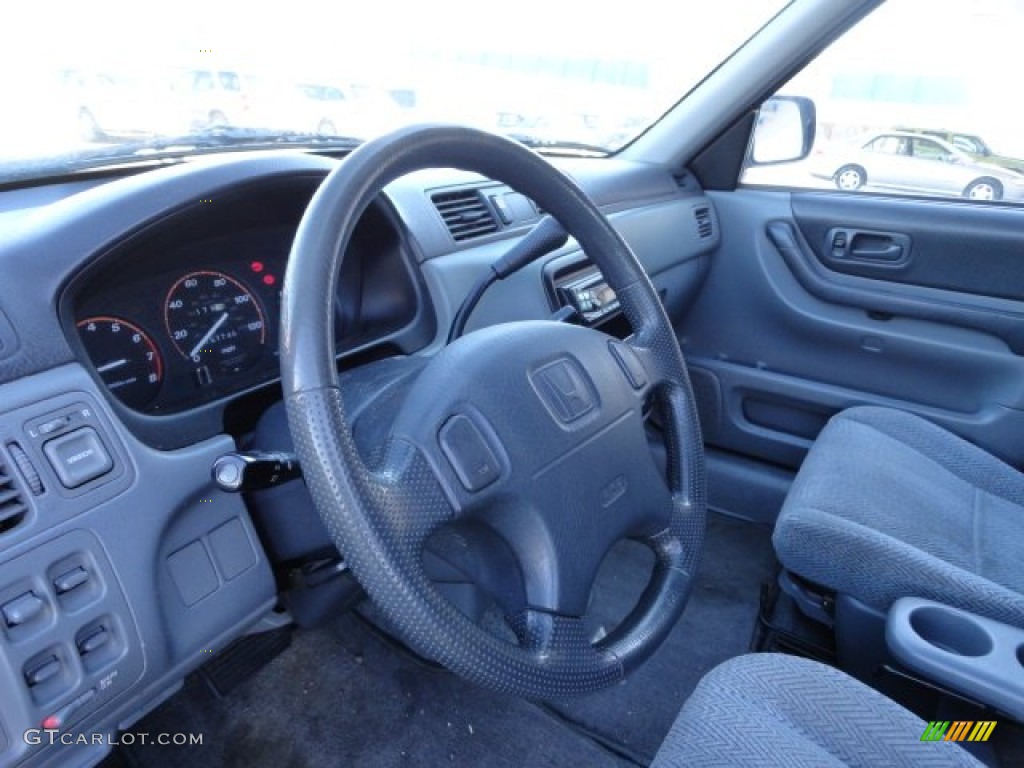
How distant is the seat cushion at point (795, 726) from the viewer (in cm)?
85

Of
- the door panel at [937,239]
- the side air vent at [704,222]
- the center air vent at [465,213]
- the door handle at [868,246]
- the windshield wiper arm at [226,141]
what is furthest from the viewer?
the side air vent at [704,222]

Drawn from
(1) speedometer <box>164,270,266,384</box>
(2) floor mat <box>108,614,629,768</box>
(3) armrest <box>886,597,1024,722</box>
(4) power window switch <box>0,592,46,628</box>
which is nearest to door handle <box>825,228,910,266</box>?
(3) armrest <box>886,597,1024,722</box>

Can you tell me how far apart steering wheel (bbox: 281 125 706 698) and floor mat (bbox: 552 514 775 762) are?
631 mm

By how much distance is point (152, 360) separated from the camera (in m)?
1.04

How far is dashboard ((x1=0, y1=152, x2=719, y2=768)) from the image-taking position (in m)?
0.77

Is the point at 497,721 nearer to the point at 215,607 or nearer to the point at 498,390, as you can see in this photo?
the point at 215,607

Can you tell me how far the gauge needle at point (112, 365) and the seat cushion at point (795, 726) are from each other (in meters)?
0.85

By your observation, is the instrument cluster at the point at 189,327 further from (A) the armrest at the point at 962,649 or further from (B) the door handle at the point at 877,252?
(B) the door handle at the point at 877,252

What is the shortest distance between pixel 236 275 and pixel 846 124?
5.67ft

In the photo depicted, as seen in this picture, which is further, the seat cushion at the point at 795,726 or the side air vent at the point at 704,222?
the side air vent at the point at 704,222

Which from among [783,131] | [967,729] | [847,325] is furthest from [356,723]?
[783,131]

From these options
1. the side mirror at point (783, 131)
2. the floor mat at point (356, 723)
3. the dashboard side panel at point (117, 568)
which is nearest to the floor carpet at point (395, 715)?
the floor mat at point (356, 723)

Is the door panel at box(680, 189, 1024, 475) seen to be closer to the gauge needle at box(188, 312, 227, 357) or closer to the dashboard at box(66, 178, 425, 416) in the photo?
the dashboard at box(66, 178, 425, 416)

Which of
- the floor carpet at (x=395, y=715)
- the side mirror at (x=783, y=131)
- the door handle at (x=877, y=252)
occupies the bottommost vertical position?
the floor carpet at (x=395, y=715)
